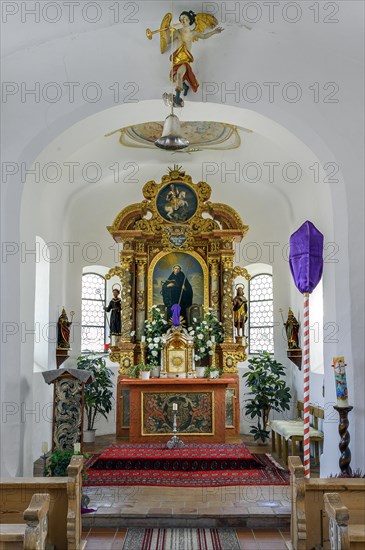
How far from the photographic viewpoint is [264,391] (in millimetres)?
11938

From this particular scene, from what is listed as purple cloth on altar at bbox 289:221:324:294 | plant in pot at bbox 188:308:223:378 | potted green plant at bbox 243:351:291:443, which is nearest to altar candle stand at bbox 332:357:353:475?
purple cloth on altar at bbox 289:221:324:294

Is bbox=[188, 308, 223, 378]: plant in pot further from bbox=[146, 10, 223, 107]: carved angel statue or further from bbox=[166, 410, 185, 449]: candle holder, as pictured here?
bbox=[146, 10, 223, 107]: carved angel statue

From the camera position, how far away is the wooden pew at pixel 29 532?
3.72m

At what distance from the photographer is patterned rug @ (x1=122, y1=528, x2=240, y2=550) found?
624 cm

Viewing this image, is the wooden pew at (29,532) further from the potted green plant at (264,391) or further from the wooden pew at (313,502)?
the potted green plant at (264,391)

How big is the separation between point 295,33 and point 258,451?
278 inches

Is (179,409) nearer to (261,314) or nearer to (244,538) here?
(261,314)

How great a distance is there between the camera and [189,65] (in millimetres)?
8094

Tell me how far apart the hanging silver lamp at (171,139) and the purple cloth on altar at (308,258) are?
197cm

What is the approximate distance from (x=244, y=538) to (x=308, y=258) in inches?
136

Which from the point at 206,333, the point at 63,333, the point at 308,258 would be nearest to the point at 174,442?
the point at 206,333

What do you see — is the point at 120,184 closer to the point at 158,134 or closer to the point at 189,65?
the point at 158,134

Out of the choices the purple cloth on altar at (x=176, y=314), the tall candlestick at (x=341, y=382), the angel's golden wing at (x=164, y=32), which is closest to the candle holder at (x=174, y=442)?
the purple cloth on altar at (x=176, y=314)

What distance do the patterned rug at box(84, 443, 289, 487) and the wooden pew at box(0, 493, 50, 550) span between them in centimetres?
460
